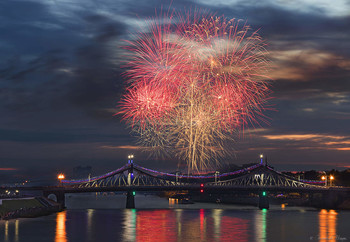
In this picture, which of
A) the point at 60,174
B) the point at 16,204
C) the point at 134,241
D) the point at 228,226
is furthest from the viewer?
the point at 60,174

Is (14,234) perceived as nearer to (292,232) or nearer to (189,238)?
(189,238)

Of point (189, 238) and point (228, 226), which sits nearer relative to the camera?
point (189, 238)

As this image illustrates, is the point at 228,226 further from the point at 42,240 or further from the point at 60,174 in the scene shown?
the point at 60,174

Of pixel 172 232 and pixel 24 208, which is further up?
pixel 172 232

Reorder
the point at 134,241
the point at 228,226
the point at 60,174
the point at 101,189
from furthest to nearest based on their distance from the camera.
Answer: the point at 60,174, the point at 101,189, the point at 228,226, the point at 134,241

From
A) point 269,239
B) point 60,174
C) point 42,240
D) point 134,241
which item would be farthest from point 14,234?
point 60,174

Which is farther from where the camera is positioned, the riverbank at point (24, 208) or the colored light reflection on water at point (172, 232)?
the riverbank at point (24, 208)

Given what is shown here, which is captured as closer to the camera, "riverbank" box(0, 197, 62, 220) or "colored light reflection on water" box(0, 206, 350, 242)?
"colored light reflection on water" box(0, 206, 350, 242)

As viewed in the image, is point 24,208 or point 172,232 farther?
point 24,208
